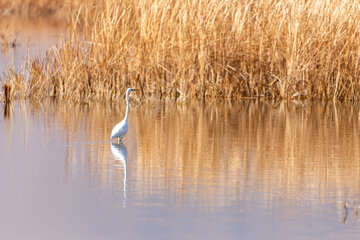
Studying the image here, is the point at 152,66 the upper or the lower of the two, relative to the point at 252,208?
upper

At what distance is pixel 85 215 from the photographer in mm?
5328

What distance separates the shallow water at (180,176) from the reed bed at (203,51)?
1313 mm

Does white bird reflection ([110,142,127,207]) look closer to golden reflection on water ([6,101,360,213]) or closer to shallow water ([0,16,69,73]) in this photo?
golden reflection on water ([6,101,360,213])

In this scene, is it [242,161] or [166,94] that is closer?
[242,161]

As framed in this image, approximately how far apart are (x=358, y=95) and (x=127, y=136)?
4.80 meters

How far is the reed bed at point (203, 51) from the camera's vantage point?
1191 cm

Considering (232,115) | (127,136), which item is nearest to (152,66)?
(232,115)

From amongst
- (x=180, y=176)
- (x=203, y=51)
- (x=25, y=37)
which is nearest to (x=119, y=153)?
(x=180, y=176)

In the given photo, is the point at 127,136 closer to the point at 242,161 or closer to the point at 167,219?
the point at 242,161

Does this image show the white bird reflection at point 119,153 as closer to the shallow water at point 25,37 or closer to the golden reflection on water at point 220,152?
the golden reflection on water at point 220,152

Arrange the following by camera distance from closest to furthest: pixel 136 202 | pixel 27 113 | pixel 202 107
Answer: pixel 136 202
pixel 27 113
pixel 202 107

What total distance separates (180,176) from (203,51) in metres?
5.49

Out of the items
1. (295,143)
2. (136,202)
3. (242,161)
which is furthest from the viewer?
(295,143)

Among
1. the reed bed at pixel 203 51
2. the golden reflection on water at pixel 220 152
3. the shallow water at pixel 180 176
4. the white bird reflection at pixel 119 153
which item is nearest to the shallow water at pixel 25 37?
the reed bed at pixel 203 51
